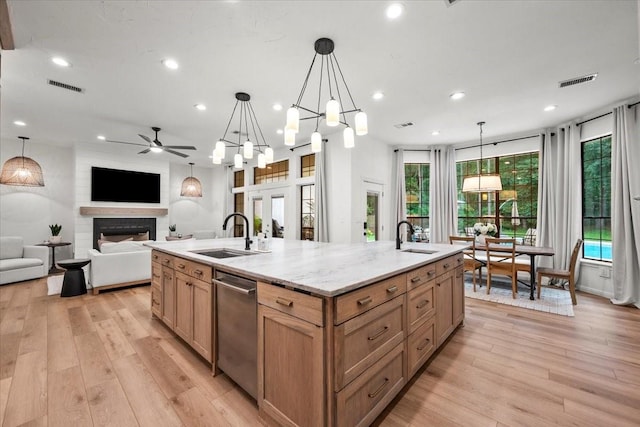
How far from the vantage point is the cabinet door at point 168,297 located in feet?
8.60

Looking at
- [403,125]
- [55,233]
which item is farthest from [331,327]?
[55,233]

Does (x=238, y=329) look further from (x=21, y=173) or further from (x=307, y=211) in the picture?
(x=21, y=173)

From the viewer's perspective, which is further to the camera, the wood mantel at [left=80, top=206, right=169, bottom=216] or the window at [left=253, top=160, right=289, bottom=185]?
the window at [left=253, top=160, right=289, bottom=185]

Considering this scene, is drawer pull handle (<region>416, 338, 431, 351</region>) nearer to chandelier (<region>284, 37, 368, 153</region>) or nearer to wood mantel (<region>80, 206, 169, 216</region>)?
chandelier (<region>284, 37, 368, 153</region>)

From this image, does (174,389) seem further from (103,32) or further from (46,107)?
(46,107)

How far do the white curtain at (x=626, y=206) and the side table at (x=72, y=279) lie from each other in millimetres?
8024

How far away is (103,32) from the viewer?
2393 mm

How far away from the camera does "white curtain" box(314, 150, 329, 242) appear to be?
5.44 meters

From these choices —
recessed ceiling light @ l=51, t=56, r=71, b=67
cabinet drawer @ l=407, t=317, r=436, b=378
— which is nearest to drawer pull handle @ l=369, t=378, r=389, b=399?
cabinet drawer @ l=407, t=317, r=436, b=378

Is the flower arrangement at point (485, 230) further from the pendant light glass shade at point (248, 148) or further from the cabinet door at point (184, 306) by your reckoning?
the cabinet door at point (184, 306)

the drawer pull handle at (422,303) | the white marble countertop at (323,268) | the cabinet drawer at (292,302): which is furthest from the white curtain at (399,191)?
the cabinet drawer at (292,302)

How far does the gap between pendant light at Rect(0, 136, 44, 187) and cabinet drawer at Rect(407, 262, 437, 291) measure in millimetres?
7351

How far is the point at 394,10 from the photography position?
212 centimetres

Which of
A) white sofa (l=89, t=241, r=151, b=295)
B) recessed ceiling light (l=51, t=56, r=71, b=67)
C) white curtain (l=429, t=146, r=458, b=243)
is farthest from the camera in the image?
white curtain (l=429, t=146, r=458, b=243)
